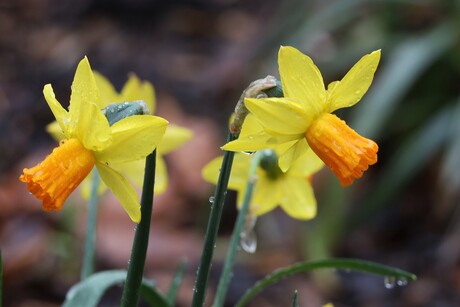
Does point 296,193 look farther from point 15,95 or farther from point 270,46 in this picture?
point 15,95

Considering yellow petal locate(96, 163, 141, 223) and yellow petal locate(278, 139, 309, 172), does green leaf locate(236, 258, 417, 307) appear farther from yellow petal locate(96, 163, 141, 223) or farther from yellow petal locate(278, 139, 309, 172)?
yellow petal locate(96, 163, 141, 223)

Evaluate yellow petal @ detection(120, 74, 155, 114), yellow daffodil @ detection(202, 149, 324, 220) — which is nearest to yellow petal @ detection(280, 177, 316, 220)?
yellow daffodil @ detection(202, 149, 324, 220)

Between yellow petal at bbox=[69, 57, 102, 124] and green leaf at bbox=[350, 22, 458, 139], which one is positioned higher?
green leaf at bbox=[350, 22, 458, 139]

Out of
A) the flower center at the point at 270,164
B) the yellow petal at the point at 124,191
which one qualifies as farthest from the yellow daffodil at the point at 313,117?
the flower center at the point at 270,164

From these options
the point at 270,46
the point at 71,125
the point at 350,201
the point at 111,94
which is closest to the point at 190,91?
the point at 270,46

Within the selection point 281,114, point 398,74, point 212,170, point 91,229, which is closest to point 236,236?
point 212,170

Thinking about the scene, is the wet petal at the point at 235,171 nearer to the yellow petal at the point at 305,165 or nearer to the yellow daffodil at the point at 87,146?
the yellow petal at the point at 305,165
